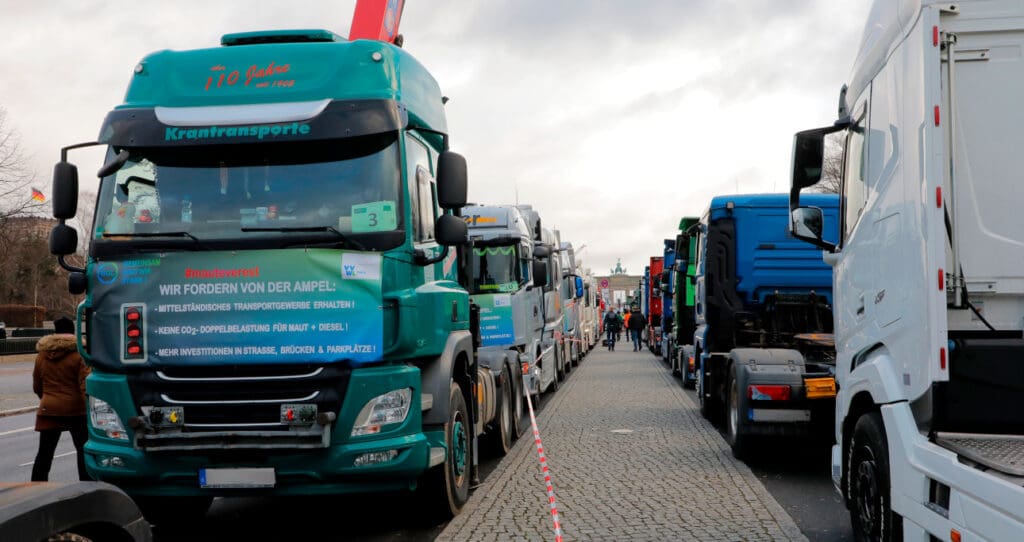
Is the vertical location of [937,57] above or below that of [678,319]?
above

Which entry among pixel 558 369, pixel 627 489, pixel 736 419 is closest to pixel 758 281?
pixel 736 419

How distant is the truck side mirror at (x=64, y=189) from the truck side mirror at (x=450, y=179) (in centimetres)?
245

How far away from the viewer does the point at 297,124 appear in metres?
6.27

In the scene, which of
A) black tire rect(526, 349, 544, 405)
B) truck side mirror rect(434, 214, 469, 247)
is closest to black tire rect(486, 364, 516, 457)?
truck side mirror rect(434, 214, 469, 247)

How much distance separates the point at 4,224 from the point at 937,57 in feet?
113

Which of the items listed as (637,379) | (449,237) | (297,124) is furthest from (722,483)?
(637,379)

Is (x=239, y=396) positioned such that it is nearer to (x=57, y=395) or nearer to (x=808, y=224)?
(x=57, y=395)

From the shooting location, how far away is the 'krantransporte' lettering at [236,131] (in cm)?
626

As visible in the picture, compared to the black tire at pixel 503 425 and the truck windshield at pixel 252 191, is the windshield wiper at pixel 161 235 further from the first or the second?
the black tire at pixel 503 425

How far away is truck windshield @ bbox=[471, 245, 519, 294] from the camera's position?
14.6 metres

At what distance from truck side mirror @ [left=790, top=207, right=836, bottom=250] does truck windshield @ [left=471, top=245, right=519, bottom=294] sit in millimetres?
8139

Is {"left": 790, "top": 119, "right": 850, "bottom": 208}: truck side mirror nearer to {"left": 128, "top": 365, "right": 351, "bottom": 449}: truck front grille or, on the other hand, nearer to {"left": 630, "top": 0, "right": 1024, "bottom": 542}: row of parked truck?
{"left": 630, "top": 0, "right": 1024, "bottom": 542}: row of parked truck

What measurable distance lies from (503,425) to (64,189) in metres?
5.80

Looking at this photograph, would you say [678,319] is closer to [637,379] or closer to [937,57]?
[637,379]
